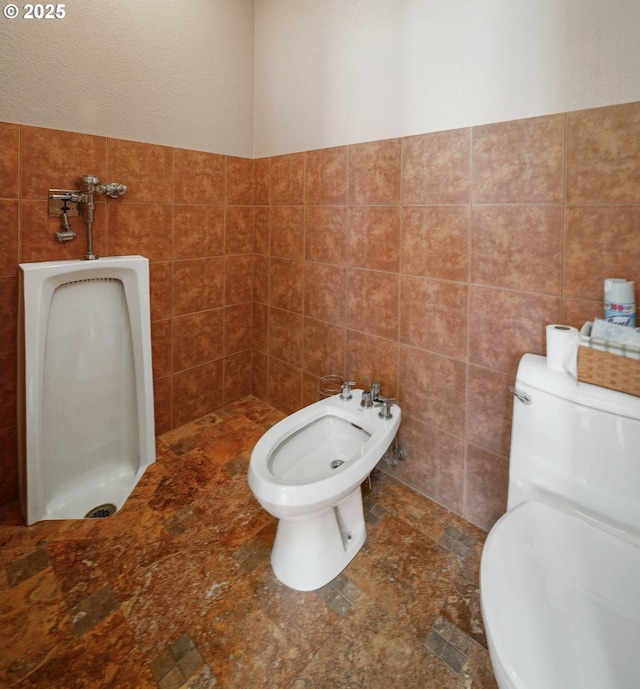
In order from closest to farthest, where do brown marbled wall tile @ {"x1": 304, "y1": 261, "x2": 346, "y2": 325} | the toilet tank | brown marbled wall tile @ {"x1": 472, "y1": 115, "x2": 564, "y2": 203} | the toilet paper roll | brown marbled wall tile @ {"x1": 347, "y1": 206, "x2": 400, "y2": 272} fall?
the toilet tank < the toilet paper roll < brown marbled wall tile @ {"x1": 472, "y1": 115, "x2": 564, "y2": 203} < brown marbled wall tile @ {"x1": 347, "y1": 206, "x2": 400, "y2": 272} < brown marbled wall tile @ {"x1": 304, "y1": 261, "x2": 346, "y2": 325}

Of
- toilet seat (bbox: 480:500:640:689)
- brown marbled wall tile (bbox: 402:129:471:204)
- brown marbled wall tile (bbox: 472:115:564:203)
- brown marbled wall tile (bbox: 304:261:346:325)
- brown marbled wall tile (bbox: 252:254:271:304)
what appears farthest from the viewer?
brown marbled wall tile (bbox: 252:254:271:304)

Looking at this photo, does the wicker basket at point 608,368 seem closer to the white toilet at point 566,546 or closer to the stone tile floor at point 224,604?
the white toilet at point 566,546

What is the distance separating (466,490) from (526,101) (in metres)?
1.33

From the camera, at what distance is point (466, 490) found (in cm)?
146

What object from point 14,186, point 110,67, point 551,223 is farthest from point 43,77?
point 551,223

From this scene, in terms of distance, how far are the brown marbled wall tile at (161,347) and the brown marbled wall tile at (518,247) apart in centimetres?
141

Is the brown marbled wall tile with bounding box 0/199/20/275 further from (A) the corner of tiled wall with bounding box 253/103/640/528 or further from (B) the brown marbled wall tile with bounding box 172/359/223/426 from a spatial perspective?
(A) the corner of tiled wall with bounding box 253/103/640/528

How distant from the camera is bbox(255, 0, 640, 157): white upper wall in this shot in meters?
1.05

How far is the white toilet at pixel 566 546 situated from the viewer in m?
0.67

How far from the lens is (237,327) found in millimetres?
2225

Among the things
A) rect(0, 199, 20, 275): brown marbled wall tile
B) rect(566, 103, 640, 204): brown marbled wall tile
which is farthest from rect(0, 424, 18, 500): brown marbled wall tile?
rect(566, 103, 640, 204): brown marbled wall tile

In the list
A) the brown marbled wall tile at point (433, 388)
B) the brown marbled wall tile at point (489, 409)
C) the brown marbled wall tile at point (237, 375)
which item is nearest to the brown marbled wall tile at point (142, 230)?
the brown marbled wall tile at point (237, 375)

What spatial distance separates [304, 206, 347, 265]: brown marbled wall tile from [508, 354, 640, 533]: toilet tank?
37.3 inches

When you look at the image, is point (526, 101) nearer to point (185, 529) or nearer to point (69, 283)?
point (69, 283)
